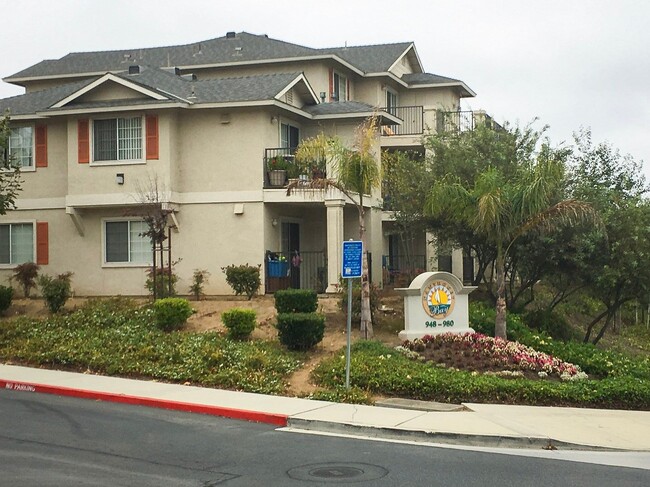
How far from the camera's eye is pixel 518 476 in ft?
32.2

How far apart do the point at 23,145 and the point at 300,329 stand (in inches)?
564

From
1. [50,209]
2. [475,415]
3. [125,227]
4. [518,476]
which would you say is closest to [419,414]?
[475,415]

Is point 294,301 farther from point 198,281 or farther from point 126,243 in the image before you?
point 126,243

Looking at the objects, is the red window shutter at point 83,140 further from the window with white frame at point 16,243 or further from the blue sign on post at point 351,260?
the blue sign on post at point 351,260

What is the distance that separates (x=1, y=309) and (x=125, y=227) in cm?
483

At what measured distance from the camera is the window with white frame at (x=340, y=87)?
33.2 m

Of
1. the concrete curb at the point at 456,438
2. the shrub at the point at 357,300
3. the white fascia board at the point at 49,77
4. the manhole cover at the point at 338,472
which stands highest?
the white fascia board at the point at 49,77

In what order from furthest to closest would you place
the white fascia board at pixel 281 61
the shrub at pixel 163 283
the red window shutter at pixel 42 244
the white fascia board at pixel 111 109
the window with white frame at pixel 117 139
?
the white fascia board at pixel 281 61 < the red window shutter at pixel 42 244 < the window with white frame at pixel 117 139 < the white fascia board at pixel 111 109 < the shrub at pixel 163 283

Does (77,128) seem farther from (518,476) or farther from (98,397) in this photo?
(518,476)

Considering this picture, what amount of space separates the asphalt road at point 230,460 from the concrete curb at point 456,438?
553mm

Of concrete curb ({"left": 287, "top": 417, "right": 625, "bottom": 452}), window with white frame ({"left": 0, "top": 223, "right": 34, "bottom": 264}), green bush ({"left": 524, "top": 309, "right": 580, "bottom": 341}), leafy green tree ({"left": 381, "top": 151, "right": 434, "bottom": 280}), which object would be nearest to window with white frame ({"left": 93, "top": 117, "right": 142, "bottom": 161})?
window with white frame ({"left": 0, "top": 223, "right": 34, "bottom": 264})

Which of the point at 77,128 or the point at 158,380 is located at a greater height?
the point at 77,128

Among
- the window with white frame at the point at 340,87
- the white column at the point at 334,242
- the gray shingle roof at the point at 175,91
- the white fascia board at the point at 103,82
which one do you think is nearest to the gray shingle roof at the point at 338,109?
the gray shingle roof at the point at 175,91

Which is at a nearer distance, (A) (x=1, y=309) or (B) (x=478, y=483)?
(B) (x=478, y=483)
